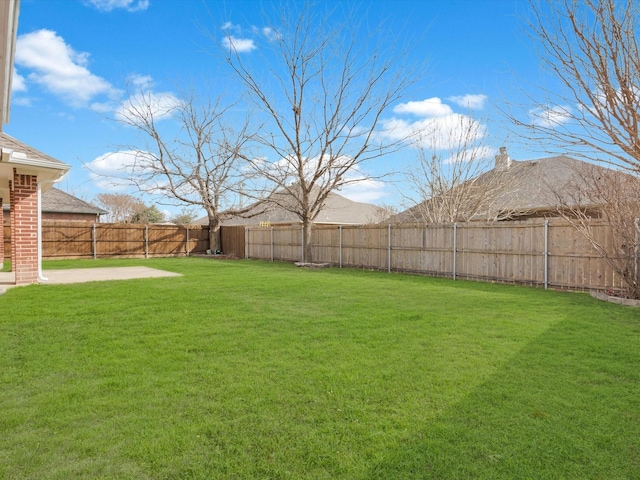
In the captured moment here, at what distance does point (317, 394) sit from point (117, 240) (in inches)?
728

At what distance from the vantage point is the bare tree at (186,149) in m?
19.9

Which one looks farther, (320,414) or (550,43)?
(550,43)

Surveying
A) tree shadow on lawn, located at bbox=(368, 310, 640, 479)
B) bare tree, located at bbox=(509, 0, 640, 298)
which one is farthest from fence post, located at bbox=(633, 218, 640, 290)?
bare tree, located at bbox=(509, 0, 640, 298)

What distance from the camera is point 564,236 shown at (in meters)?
9.24

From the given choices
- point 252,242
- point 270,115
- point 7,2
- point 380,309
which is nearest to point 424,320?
point 380,309

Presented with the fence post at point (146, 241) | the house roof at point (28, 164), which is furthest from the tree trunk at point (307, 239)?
the fence post at point (146, 241)

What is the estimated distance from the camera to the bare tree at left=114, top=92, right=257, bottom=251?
19.9m

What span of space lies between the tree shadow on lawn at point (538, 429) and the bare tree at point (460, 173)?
39.4ft

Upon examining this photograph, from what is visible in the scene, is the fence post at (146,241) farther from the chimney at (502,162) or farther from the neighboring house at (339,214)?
the chimney at (502,162)

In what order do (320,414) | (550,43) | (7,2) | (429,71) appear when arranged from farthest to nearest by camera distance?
1. (429,71)
2. (550,43)
3. (320,414)
4. (7,2)

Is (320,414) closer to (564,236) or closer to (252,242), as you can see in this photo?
(564,236)

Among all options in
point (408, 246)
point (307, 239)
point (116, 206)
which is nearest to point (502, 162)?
point (408, 246)

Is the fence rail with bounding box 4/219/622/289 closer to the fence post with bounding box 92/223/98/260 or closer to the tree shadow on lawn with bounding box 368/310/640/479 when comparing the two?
the fence post with bounding box 92/223/98/260

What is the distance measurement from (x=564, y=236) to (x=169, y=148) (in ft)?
57.9
